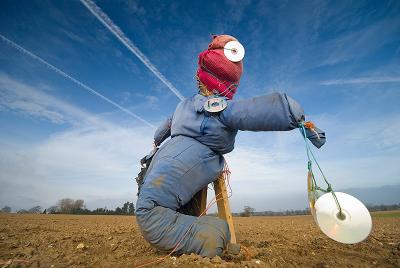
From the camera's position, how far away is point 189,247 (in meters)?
2.30

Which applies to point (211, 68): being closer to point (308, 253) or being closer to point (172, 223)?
point (172, 223)

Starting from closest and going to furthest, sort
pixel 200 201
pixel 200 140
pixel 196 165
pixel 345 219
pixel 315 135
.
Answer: pixel 345 219, pixel 315 135, pixel 196 165, pixel 200 140, pixel 200 201

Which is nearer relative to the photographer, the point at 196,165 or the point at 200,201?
the point at 196,165

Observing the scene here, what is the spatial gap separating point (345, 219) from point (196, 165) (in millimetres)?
1273

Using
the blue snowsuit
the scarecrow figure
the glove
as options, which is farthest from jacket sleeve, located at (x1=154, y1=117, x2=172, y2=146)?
the glove

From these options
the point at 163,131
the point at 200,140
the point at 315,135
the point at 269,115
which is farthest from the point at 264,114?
the point at 163,131

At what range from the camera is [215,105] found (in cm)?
270

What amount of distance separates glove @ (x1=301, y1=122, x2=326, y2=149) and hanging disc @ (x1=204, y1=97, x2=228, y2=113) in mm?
747

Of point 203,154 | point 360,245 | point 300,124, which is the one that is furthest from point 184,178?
point 360,245

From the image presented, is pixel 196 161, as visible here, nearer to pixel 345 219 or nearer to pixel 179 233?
pixel 179 233

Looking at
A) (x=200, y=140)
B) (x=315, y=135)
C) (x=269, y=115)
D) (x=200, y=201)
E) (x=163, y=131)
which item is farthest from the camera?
(x=163, y=131)

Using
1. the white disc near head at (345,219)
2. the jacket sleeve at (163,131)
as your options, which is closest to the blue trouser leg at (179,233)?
the white disc near head at (345,219)

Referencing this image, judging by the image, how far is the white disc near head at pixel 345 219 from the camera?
6.23 feet

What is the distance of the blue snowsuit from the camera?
7.62ft
